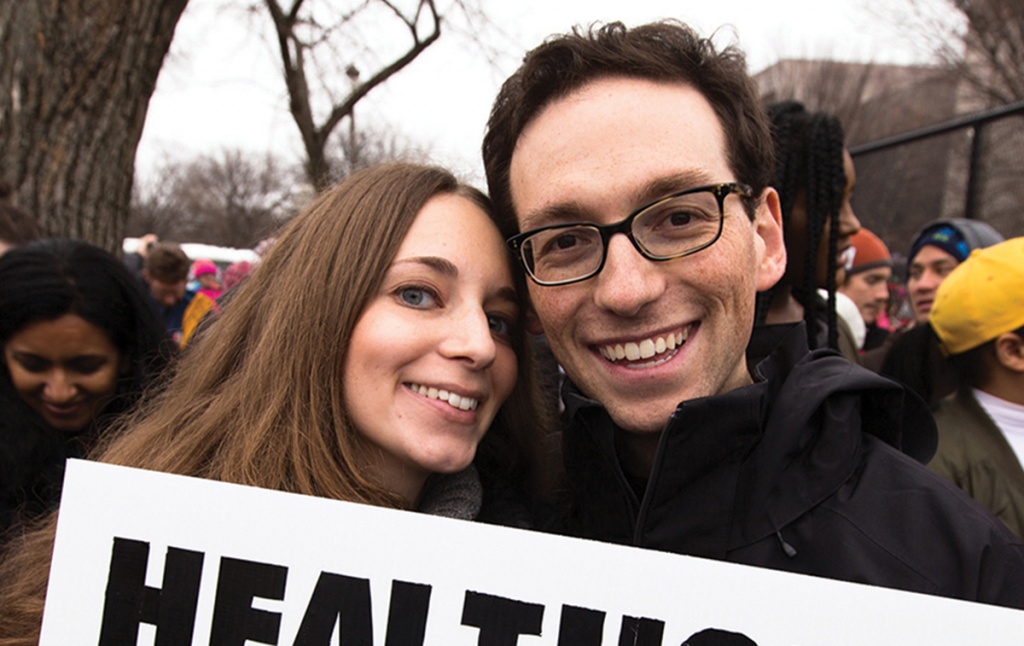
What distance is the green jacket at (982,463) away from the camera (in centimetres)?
216

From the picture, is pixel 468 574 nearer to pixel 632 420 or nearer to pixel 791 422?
pixel 632 420

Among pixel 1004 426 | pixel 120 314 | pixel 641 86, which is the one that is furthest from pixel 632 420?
pixel 120 314

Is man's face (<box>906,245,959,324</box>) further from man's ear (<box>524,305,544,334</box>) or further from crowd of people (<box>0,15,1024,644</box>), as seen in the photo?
man's ear (<box>524,305,544,334</box>)

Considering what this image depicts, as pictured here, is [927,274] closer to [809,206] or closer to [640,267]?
[809,206]

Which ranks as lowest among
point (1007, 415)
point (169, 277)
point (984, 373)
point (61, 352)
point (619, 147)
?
point (169, 277)

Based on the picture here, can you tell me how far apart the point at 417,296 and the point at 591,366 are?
0.43 m

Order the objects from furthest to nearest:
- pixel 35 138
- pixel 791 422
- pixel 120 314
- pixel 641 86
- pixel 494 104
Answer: pixel 35 138 < pixel 120 314 < pixel 494 104 < pixel 641 86 < pixel 791 422

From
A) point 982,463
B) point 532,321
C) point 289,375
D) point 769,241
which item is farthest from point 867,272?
point 289,375

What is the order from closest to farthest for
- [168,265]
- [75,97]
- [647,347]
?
[647,347], [75,97], [168,265]

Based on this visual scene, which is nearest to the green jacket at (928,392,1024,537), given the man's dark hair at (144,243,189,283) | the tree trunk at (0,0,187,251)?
the tree trunk at (0,0,187,251)

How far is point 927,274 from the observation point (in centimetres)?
452

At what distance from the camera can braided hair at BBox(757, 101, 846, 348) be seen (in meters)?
2.79

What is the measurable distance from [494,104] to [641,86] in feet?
1.43

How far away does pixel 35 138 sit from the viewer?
3.43 m
